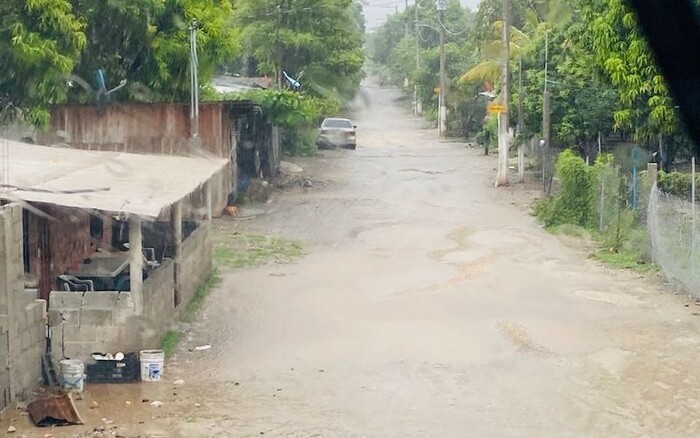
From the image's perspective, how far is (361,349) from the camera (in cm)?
1201

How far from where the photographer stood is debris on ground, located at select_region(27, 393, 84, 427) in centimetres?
893

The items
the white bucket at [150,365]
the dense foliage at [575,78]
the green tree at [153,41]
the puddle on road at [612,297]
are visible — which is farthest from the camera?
the green tree at [153,41]

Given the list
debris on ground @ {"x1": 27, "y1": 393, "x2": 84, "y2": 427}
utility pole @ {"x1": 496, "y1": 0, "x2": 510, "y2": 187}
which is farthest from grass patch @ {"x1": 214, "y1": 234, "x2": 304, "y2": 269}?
utility pole @ {"x1": 496, "y1": 0, "x2": 510, "y2": 187}

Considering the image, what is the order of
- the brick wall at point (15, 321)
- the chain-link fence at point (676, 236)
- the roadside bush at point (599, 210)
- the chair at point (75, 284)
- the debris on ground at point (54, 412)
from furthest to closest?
the roadside bush at point (599, 210) → the chain-link fence at point (676, 236) → the chair at point (75, 284) → the brick wall at point (15, 321) → the debris on ground at point (54, 412)

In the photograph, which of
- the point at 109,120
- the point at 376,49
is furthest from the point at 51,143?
the point at 376,49

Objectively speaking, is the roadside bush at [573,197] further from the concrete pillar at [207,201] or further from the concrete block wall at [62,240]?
the concrete block wall at [62,240]

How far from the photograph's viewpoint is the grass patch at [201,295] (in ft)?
44.7

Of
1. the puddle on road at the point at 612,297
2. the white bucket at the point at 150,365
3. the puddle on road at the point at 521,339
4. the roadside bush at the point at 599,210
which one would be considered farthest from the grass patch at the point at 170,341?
the roadside bush at the point at 599,210

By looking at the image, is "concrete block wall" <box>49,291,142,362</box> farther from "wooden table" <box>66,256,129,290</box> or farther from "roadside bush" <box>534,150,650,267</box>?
"roadside bush" <box>534,150,650,267</box>

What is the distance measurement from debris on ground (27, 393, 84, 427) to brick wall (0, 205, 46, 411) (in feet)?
0.93

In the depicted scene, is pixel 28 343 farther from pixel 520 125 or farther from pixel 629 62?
pixel 520 125

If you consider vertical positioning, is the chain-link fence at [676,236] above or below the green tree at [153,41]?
below

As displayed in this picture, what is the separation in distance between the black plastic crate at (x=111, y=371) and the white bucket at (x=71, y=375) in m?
0.34

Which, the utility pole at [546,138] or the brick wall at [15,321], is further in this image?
the utility pole at [546,138]
